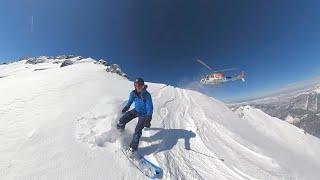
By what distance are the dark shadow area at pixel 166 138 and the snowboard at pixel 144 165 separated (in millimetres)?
778

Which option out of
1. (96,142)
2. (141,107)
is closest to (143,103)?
(141,107)

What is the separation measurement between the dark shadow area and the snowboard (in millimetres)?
778

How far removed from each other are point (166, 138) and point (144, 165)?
3.52m

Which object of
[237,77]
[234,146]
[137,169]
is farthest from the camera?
[237,77]

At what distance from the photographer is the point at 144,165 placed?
9.02 metres

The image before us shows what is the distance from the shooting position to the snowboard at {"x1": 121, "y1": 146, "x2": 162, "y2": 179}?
8.66 meters

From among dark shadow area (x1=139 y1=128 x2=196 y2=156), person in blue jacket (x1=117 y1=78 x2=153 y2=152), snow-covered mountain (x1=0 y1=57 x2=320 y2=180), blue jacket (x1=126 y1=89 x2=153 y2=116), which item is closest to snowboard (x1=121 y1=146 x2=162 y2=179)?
snow-covered mountain (x1=0 y1=57 x2=320 y2=180)

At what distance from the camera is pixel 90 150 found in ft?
29.7

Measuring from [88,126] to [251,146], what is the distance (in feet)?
30.0

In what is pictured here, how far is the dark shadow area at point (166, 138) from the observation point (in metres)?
10.7

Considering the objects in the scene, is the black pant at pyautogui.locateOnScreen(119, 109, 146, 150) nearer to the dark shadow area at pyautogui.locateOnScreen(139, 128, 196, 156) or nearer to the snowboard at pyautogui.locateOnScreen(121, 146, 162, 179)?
the snowboard at pyautogui.locateOnScreen(121, 146, 162, 179)

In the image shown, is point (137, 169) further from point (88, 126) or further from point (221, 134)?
Result: point (221, 134)

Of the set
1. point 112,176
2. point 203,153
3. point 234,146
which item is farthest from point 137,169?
point 234,146

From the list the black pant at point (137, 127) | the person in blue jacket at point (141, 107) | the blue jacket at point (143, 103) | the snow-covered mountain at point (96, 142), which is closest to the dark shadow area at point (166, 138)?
the snow-covered mountain at point (96, 142)
